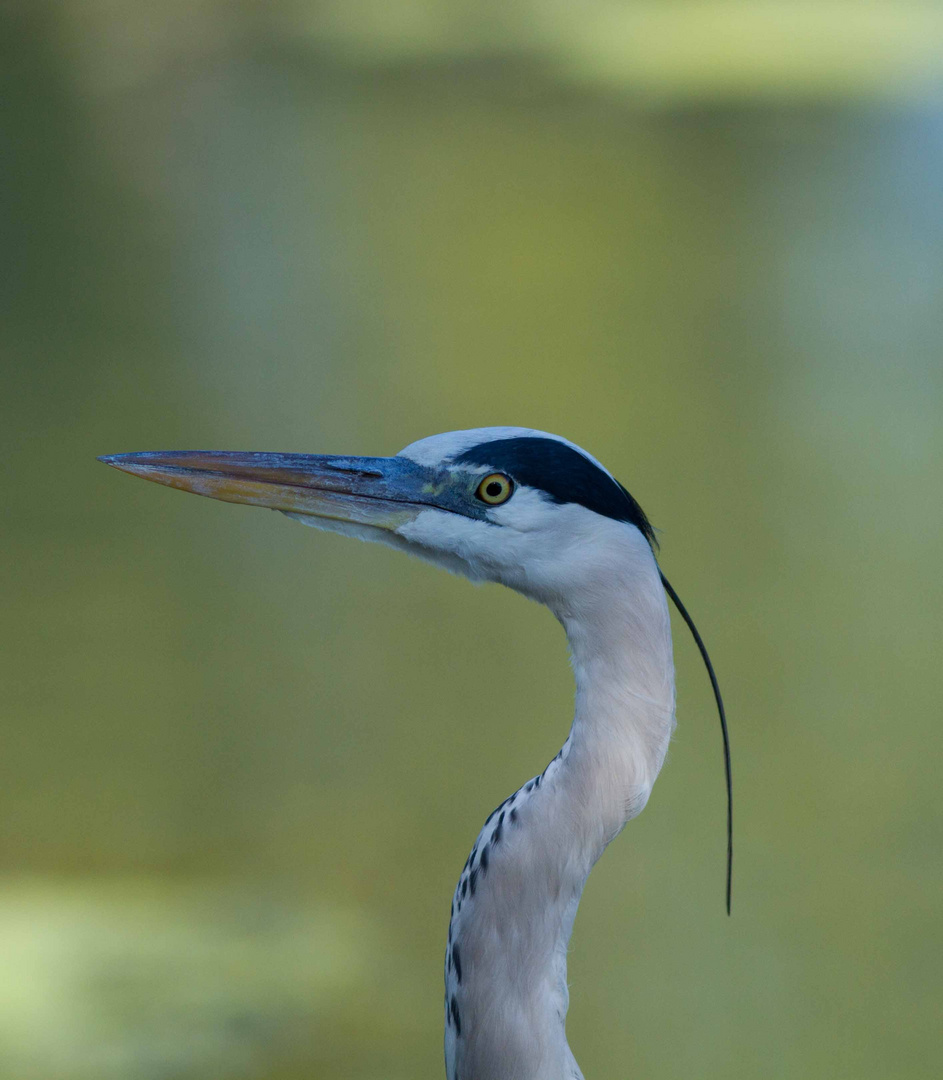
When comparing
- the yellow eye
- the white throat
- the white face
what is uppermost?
the yellow eye

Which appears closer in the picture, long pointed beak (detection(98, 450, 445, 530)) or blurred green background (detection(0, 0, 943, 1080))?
long pointed beak (detection(98, 450, 445, 530))

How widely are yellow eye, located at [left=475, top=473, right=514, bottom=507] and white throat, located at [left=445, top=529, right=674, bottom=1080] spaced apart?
99mm

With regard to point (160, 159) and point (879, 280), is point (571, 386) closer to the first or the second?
point (879, 280)

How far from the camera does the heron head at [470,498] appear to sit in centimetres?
73

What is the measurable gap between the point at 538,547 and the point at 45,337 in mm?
1363

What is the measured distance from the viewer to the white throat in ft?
2.34

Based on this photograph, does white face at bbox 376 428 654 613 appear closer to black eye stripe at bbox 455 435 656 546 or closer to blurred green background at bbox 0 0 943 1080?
black eye stripe at bbox 455 435 656 546

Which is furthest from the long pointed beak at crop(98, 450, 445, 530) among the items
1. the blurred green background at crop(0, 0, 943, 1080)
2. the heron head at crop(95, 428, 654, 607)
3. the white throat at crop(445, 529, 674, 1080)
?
the blurred green background at crop(0, 0, 943, 1080)

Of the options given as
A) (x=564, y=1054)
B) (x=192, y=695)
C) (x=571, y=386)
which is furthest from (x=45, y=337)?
(x=564, y=1054)

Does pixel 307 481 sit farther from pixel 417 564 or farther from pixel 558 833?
pixel 417 564

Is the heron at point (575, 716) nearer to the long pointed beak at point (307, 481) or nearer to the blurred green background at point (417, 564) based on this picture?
the long pointed beak at point (307, 481)

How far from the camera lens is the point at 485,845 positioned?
73 centimetres

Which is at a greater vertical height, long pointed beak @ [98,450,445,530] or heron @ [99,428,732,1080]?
long pointed beak @ [98,450,445,530]

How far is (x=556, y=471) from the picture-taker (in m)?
0.73
